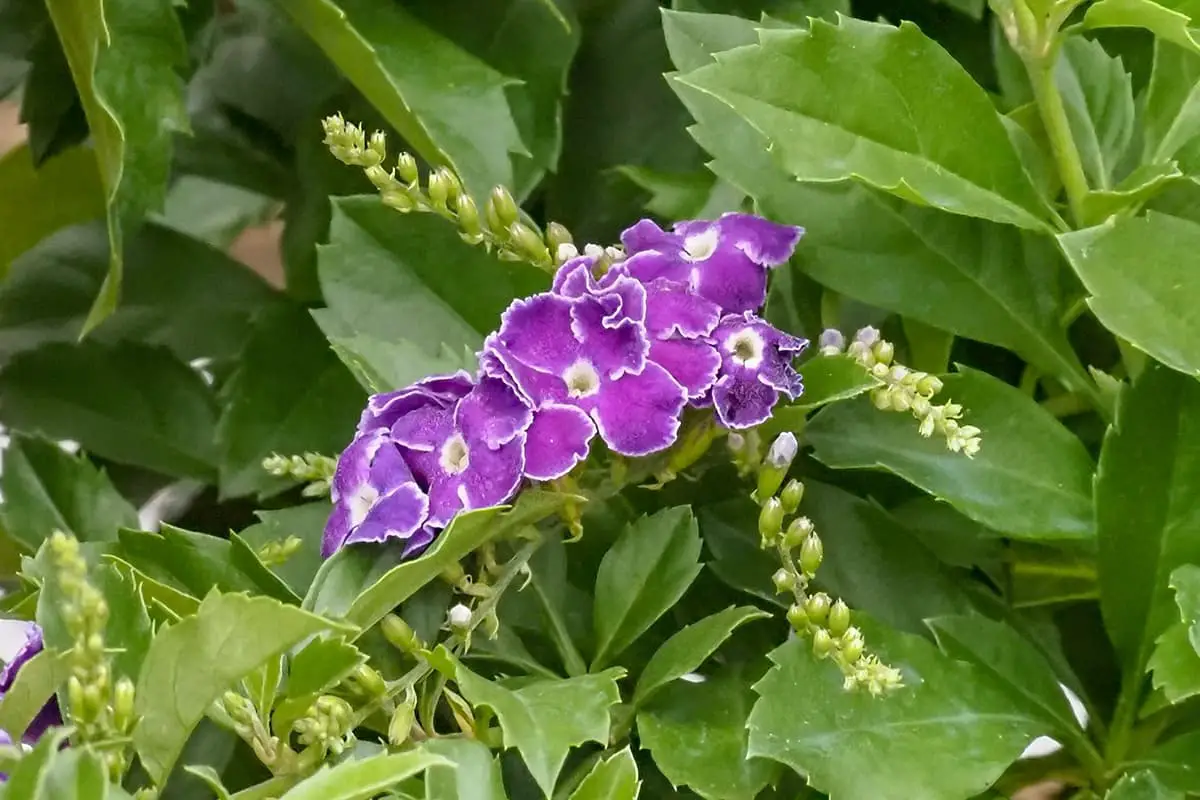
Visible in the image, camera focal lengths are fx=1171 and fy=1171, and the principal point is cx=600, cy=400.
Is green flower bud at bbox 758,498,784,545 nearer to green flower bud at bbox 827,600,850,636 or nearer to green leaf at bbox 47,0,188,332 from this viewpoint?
green flower bud at bbox 827,600,850,636

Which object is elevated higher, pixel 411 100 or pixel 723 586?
pixel 411 100

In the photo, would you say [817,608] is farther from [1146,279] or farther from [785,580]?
[1146,279]

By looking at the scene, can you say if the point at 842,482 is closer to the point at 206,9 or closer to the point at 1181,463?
the point at 1181,463

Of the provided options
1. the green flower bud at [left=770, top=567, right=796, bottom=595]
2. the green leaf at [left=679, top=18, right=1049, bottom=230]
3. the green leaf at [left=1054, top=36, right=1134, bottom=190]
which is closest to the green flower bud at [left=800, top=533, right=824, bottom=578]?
the green flower bud at [left=770, top=567, right=796, bottom=595]

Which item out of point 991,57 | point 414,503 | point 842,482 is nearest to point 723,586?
point 842,482

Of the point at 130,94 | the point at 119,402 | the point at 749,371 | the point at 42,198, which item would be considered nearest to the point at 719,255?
the point at 749,371

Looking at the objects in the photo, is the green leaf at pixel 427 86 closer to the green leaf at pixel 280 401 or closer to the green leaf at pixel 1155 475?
the green leaf at pixel 280 401
